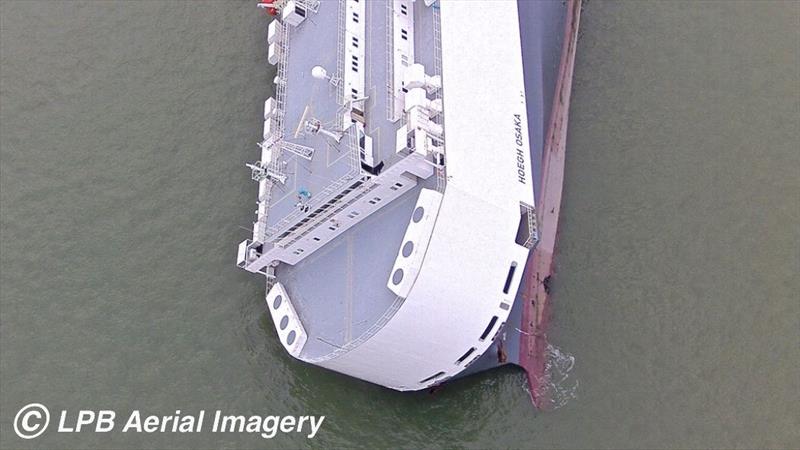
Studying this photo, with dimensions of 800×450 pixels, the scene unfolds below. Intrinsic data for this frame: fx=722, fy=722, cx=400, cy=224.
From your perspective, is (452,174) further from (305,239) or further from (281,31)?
(281,31)

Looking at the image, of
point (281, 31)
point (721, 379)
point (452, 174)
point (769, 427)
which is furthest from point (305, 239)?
point (769, 427)

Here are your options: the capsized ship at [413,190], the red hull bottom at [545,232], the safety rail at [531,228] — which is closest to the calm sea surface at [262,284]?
the red hull bottom at [545,232]

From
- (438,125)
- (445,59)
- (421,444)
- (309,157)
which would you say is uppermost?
(445,59)

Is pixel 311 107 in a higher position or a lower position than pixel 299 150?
higher

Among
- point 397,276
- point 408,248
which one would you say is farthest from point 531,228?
point 397,276

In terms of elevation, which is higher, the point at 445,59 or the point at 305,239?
the point at 445,59

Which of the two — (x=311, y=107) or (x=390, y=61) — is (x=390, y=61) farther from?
(x=311, y=107)
